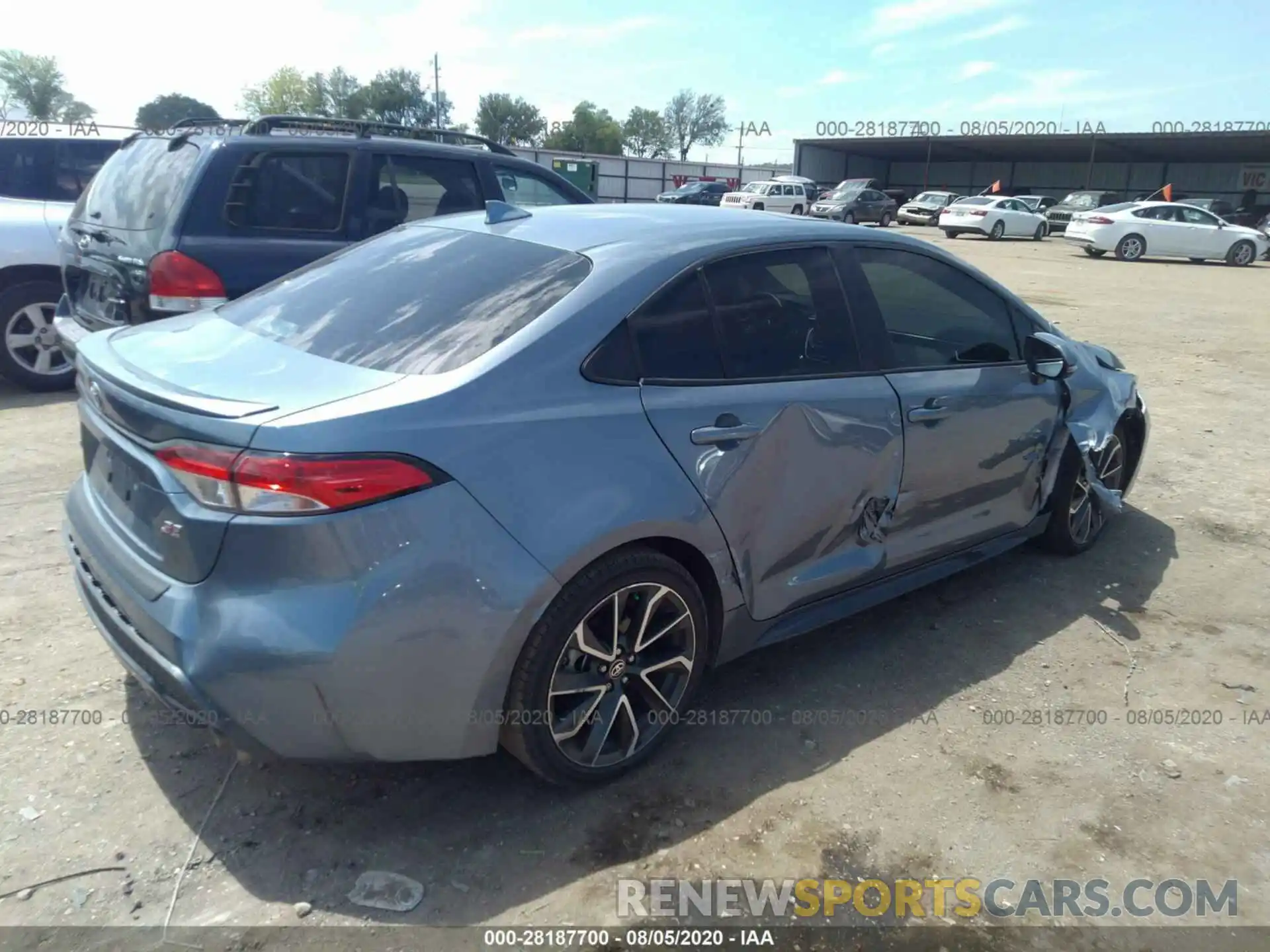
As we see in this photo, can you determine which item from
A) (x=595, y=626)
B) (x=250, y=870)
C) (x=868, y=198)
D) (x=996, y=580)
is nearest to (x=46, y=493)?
(x=250, y=870)

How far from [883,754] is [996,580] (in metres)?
1.71

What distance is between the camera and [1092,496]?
Result: 460cm

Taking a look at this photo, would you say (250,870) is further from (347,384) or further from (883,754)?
(883,754)

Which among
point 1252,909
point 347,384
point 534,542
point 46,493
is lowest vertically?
point 1252,909

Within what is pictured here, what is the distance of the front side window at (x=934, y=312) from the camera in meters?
3.55

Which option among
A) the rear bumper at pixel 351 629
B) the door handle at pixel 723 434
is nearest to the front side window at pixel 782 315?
the door handle at pixel 723 434

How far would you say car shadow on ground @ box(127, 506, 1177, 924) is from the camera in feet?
8.00

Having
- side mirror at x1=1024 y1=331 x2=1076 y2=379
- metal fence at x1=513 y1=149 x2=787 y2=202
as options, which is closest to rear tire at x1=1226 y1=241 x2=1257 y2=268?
metal fence at x1=513 y1=149 x2=787 y2=202

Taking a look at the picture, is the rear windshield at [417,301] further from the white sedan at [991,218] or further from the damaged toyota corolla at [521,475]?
the white sedan at [991,218]

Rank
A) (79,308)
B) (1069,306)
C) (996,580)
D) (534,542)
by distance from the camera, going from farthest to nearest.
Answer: (1069,306) → (79,308) → (996,580) → (534,542)

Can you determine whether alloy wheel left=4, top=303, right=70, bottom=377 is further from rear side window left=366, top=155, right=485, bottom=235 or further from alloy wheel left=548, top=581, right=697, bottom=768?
alloy wheel left=548, top=581, right=697, bottom=768

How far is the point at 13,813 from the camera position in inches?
102

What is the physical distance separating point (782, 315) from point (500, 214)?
1.09 meters

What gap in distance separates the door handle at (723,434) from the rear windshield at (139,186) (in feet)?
12.7
